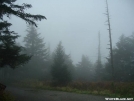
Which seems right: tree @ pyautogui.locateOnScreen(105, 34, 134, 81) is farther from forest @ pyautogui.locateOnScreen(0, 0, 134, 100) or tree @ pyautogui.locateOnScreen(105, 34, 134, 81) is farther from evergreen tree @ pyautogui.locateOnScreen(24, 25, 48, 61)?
evergreen tree @ pyautogui.locateOnScreen(24, 25, 48, 61)

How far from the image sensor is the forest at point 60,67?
16.9 m

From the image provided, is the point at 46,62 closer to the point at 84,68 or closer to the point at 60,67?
the point at 84,68

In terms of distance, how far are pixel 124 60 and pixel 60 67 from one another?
1650 centimetres

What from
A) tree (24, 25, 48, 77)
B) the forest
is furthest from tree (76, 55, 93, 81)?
tree (24, 25, 48, 77)

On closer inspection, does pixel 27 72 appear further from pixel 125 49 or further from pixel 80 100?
pixel 80 100

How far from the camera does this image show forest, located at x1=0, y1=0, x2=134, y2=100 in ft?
55.4

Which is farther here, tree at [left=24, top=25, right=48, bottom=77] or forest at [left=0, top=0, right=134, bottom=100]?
tree at [left=24, top=25, right=48, bottom=77]

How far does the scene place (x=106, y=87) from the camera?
72.3 feet

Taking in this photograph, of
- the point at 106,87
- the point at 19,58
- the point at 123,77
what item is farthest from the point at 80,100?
the point at 123,77

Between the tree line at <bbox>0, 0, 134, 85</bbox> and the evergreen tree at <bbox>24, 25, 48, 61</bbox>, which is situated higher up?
the evergreen tree at <bbox>24, 25, 48, 61</bbox>

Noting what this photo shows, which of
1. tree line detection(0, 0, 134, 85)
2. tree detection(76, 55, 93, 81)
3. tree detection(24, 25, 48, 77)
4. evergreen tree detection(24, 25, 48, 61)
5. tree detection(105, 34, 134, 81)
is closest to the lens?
tree line detection(0, 0, 134, 85)

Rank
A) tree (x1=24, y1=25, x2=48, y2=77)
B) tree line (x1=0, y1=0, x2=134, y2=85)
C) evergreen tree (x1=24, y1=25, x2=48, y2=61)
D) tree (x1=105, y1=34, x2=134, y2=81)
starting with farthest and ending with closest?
evergreen tree (x1=24, y1=25, x2=48, y2=61) < tree (x1=24, y1=25, x2=48, y2=77) < tree (x1=105, y1=34, x2=134, y2=81) < tree line (x1=0, y1=0, x2=134, y2=85)

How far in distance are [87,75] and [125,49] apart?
46.9 ft

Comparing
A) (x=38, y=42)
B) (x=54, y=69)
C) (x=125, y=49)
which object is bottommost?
(x=54, y=69)
